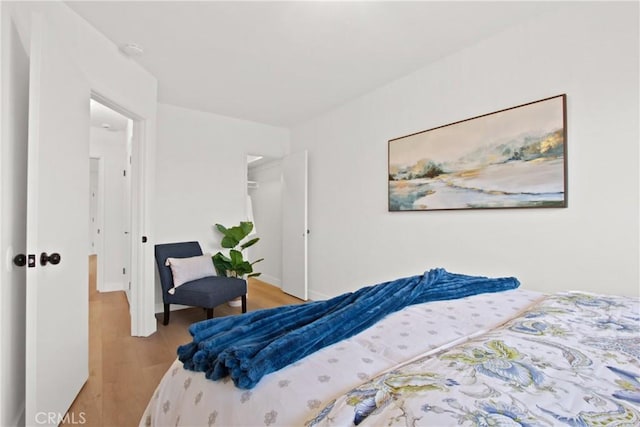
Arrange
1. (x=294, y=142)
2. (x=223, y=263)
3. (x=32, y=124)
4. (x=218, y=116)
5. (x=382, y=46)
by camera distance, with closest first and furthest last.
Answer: (x=32, y=124)
(x=382, y=46)
(x=223, y=263)
(x=218, y=116)
(x=294, y=142)

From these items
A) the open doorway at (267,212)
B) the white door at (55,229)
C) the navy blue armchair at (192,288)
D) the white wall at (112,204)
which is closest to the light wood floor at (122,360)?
the white door at (55,229)

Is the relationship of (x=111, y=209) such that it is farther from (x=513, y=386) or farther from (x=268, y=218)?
(x=513, y=386)

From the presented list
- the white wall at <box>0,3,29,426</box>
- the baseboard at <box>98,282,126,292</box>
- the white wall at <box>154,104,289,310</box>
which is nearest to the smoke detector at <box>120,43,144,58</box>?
the white wall at <box>0,3,29,426</box>

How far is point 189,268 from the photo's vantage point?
3.36 metres

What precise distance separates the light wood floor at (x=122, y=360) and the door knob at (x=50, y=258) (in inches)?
35.5

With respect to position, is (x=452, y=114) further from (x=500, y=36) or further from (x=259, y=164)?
(x=259, y=164)

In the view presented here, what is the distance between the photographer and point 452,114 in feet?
8.80

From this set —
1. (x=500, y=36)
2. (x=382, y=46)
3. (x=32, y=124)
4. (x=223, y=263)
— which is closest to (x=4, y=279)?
(x=32, y=124)

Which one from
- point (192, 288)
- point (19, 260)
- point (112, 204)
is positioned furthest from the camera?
point (112, 204)

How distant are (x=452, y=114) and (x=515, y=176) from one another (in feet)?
2.52

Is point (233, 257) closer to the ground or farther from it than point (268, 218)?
closer to the ground

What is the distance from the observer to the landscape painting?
2094mm

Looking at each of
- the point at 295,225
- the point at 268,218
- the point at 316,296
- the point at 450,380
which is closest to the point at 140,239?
the point at 295,225

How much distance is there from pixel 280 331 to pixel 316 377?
0.88 feet
